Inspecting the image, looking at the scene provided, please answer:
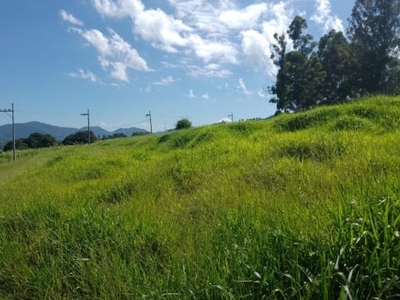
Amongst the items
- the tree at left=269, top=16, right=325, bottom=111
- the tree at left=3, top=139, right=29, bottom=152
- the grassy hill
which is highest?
the tree at left=269, top=16, right=325, bottom=111

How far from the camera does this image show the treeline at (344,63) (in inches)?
1286

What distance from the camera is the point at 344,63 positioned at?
37.1 m

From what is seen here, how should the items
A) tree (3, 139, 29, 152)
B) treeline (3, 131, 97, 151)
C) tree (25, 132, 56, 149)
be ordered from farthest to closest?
1. tree (25, 132, 56, 149)
2. treeline (3, 131, 97, 151)
3. tree (3, 139, 29, 152)

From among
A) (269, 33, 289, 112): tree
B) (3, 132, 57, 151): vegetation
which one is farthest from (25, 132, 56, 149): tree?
(269, 33, 289, 112): tree

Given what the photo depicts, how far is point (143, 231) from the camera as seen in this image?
418 cm

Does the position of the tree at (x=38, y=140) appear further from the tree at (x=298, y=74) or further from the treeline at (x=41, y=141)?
the tree at (x=298, y=74)

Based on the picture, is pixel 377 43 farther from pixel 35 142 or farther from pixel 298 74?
pixel 35 142

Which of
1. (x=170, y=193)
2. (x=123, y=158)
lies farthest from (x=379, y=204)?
(x=123, y=158)

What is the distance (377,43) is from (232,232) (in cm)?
3508

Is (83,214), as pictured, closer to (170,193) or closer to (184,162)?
(170,193)

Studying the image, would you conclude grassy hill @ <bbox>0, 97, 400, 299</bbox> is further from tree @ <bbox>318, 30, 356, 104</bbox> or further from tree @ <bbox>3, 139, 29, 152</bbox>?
tree @ <bbox>3, 139, 29, 152</bbox>

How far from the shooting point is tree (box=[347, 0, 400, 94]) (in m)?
32.0

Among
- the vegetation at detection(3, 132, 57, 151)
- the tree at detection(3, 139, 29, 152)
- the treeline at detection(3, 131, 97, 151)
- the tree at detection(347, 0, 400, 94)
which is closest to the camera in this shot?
the tree at detection(347, 0, 400, 94)

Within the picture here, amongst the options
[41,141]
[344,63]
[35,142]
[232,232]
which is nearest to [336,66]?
[344,63]
